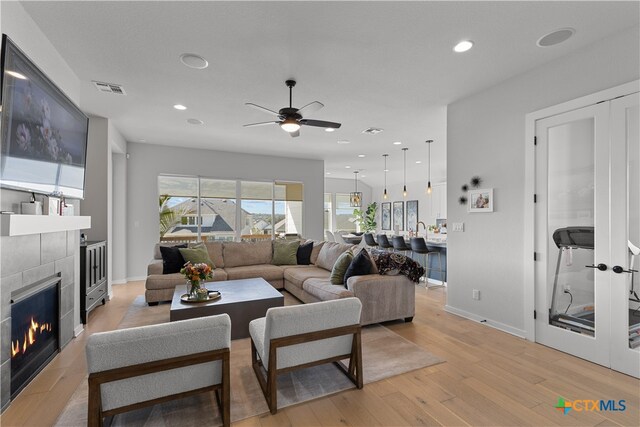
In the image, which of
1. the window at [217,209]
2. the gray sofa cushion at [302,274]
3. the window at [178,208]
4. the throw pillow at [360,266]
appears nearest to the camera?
the throw pillow at [360,266]

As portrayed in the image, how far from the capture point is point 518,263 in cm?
329

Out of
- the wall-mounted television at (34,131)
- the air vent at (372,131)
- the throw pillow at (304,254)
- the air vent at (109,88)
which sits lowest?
the throw pillow at (304,254)

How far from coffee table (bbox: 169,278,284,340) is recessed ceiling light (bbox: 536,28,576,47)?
140 inches

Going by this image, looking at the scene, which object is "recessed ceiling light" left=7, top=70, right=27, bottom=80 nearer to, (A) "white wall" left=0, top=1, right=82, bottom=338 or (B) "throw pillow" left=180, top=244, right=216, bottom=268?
(A) "white wall" left=0, top=1, right=82, bottom=338

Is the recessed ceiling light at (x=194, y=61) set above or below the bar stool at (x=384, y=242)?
above

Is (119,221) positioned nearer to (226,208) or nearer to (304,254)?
(226,208)

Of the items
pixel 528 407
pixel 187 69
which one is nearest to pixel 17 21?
pixel 187 69

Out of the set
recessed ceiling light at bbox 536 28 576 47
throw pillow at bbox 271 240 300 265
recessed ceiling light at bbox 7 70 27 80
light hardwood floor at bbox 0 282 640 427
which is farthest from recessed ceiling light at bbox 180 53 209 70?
throw pillow at bbox 271 240 300 265

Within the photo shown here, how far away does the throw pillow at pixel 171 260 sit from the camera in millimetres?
4652

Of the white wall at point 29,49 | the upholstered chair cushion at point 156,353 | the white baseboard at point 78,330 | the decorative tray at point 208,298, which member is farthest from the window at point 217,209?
the upholstered chair cushion at point 156,353

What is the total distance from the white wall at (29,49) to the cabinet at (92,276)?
1623mm

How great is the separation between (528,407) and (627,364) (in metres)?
1.19

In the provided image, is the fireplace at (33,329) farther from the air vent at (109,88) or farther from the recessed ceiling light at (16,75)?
the air vent at (109,88)

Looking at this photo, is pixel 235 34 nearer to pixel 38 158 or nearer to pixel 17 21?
pixel 17 21
